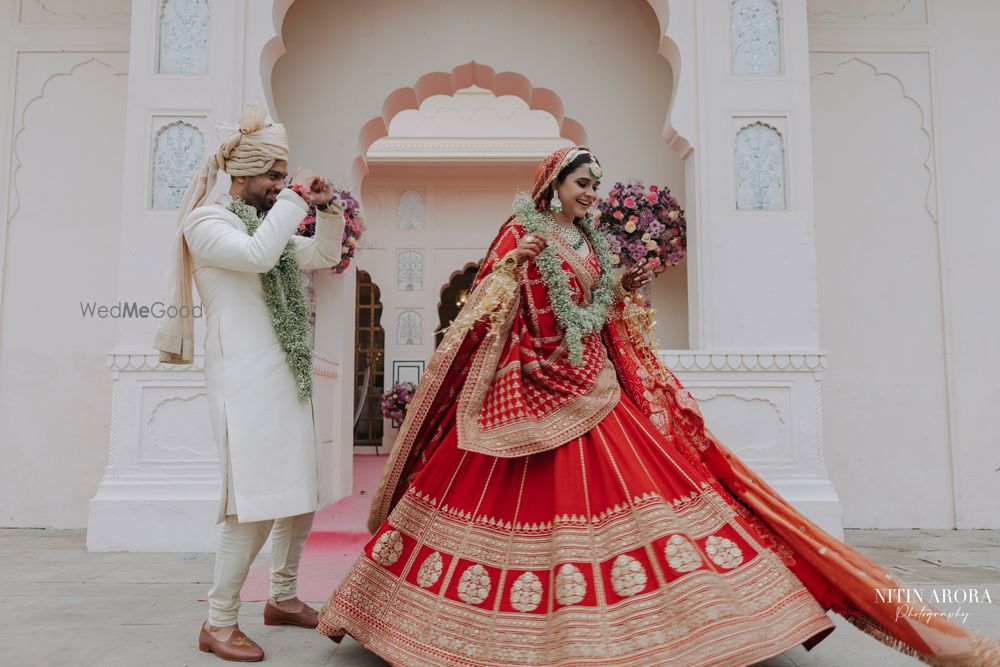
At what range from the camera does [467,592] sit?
84.1 inches

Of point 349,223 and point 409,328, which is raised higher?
point 349,223

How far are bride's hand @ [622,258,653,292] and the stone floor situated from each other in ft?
4.23

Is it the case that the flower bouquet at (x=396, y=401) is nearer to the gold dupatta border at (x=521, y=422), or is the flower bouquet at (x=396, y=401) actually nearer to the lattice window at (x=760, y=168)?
the lattice window at (x=760, y=168)

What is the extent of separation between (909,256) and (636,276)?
A: 343cm

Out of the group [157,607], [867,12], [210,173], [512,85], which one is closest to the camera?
[210,173]

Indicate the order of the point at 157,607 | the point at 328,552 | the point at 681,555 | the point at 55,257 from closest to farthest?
the point at 681,555 < the point at 157,607 < the point at 328,552 < the point at 55,257

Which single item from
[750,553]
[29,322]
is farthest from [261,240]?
[29,322]

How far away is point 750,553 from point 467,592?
2.63 feet

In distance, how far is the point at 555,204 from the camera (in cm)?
265

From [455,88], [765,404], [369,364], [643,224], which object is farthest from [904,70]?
[369,364]

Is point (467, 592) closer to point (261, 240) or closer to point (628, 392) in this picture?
point (628, 392)

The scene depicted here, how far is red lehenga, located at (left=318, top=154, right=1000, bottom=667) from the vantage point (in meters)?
1.93

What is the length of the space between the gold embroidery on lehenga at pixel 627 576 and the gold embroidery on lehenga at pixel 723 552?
209mm

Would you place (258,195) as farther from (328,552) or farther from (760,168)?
(760,168)
